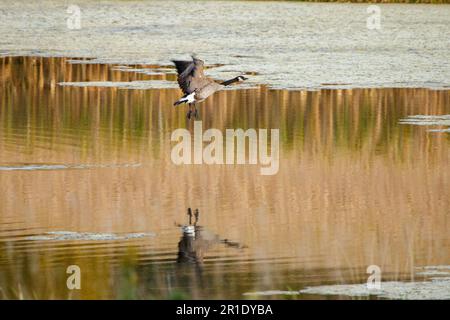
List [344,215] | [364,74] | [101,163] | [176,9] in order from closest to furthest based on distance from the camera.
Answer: [344,215] < [101,163] < [364,74] < [176,9]

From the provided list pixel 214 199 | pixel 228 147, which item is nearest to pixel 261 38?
pixel 228 147

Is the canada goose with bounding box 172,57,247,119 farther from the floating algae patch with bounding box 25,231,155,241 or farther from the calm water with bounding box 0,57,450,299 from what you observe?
the floating algae patch with bounding box 25,231,155,241

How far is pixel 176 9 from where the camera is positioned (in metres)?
25.6

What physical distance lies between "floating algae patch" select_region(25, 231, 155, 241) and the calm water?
19 millimetres

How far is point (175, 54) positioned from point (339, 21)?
5868 millimetres

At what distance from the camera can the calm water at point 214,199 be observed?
6.89 metres

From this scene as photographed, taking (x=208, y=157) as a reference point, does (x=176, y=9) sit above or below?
above

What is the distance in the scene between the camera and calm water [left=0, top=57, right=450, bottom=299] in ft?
22.6

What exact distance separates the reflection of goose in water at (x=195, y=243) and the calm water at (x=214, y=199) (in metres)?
0.02

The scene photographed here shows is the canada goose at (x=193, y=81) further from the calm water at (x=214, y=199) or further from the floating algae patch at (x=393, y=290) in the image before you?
the floating algae patch at (x=393, y=290)

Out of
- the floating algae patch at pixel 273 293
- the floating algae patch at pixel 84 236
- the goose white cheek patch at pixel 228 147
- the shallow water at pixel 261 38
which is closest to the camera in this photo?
the floating algae patch at pixel 273 293

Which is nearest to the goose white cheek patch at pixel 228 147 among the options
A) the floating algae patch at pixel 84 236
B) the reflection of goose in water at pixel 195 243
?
the reflection of goose in water at pixel 195 243
